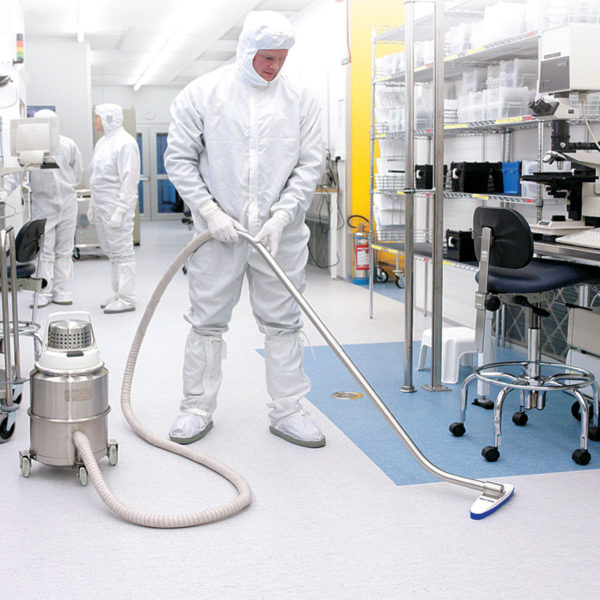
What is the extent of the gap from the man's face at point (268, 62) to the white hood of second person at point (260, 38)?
0.04 feet

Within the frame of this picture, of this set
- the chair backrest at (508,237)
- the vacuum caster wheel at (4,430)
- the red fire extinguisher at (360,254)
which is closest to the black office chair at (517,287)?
the chair backrest at (508,237)

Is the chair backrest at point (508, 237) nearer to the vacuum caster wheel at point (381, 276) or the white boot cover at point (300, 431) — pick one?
the white boot cover at point (300, 431)

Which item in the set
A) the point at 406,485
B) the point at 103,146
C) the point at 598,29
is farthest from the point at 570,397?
the point at 103,146

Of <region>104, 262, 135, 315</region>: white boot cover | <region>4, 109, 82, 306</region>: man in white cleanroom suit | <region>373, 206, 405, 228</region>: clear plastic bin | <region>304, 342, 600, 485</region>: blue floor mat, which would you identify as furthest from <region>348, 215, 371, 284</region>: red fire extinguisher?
<region>304, 342, 600, 485</region>: blue floor mat

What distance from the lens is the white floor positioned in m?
1.89

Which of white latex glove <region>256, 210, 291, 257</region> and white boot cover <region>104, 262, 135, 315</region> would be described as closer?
white latex glove <region>256, 210, 291, 257</region>

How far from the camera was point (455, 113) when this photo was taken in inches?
177

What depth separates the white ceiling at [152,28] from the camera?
788cm

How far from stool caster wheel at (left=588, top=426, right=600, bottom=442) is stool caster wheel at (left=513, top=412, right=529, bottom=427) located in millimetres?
243

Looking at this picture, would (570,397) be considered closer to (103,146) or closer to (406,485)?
(406,485)

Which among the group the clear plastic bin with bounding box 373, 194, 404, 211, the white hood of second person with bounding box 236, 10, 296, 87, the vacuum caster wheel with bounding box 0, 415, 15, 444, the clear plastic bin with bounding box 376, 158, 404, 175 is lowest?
the vacuum caster wheel with bounding box 0, 415, 15, 444

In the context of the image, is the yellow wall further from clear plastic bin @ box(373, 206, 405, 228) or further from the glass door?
the glass door

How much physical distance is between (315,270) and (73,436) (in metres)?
5.44

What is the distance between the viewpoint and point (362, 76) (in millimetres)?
6598
